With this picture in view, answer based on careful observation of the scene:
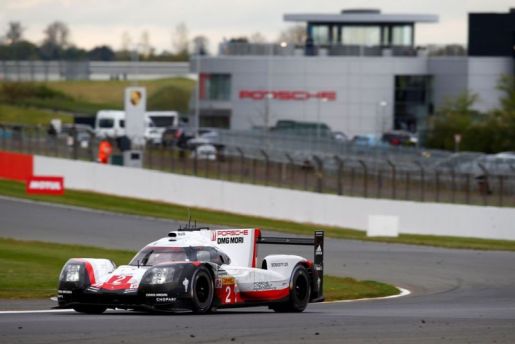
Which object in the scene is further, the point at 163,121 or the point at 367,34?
the point at 367,34

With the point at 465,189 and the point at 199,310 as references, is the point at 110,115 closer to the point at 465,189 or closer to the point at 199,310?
the point at 465,189

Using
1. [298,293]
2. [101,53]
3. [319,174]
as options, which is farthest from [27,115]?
[298,293]

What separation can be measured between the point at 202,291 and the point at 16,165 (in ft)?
138

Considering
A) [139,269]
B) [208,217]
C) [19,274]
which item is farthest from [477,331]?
[208,217]

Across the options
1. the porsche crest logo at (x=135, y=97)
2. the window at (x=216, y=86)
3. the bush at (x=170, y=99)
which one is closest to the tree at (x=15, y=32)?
the bush at (x=170, y=99)

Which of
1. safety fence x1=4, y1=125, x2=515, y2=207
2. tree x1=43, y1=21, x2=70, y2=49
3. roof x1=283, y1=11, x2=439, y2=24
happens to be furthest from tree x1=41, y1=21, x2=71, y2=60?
safety fence x1=4, y1=125, x2=515, y2=207

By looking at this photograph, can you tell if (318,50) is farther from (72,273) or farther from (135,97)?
(72,273)

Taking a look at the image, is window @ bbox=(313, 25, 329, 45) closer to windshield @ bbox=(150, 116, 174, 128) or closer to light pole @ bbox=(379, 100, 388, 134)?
light pole @ bbox=(379, 100, 388, 134)

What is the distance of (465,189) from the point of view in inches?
1743

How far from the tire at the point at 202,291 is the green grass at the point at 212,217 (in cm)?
2317

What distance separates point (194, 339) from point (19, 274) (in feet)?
38.0

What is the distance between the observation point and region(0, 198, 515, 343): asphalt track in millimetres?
13570

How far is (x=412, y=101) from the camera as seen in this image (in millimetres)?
91375

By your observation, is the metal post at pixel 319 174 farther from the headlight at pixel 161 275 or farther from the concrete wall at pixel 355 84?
the concrete wall at pixel 355 84
